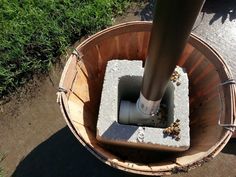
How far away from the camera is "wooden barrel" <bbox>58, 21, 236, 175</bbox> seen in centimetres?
211

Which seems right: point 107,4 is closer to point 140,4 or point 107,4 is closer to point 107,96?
point 140,4

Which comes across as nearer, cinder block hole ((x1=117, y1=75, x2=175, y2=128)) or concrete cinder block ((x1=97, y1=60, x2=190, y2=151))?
concrete cinder block ((x1=97, y1=60, x2=190, y2=151))

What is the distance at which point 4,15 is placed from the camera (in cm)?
348

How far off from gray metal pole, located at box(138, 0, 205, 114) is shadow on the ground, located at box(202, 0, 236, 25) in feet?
5.78

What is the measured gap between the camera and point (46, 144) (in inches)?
119

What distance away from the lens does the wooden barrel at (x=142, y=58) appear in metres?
2.11

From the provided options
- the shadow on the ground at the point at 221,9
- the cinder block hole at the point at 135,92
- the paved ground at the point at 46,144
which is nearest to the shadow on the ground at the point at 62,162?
the paved ground at the point at 46,144

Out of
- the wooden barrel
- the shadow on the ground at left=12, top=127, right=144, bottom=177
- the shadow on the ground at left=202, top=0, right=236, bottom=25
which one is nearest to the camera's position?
the wooden barrel

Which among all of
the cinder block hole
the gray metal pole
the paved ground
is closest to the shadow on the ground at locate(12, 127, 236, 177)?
the paved ground

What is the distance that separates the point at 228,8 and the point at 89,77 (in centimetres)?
178

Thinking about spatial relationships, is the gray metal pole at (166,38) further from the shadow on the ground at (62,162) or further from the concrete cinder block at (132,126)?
the shadow on the ground at (62,162)

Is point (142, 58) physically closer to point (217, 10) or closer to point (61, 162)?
point (61, 162)

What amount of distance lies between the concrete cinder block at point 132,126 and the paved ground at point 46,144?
74cm

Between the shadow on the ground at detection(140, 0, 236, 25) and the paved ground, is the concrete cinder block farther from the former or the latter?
the shadow on the ground at detection(140, 0, 236, 25)
